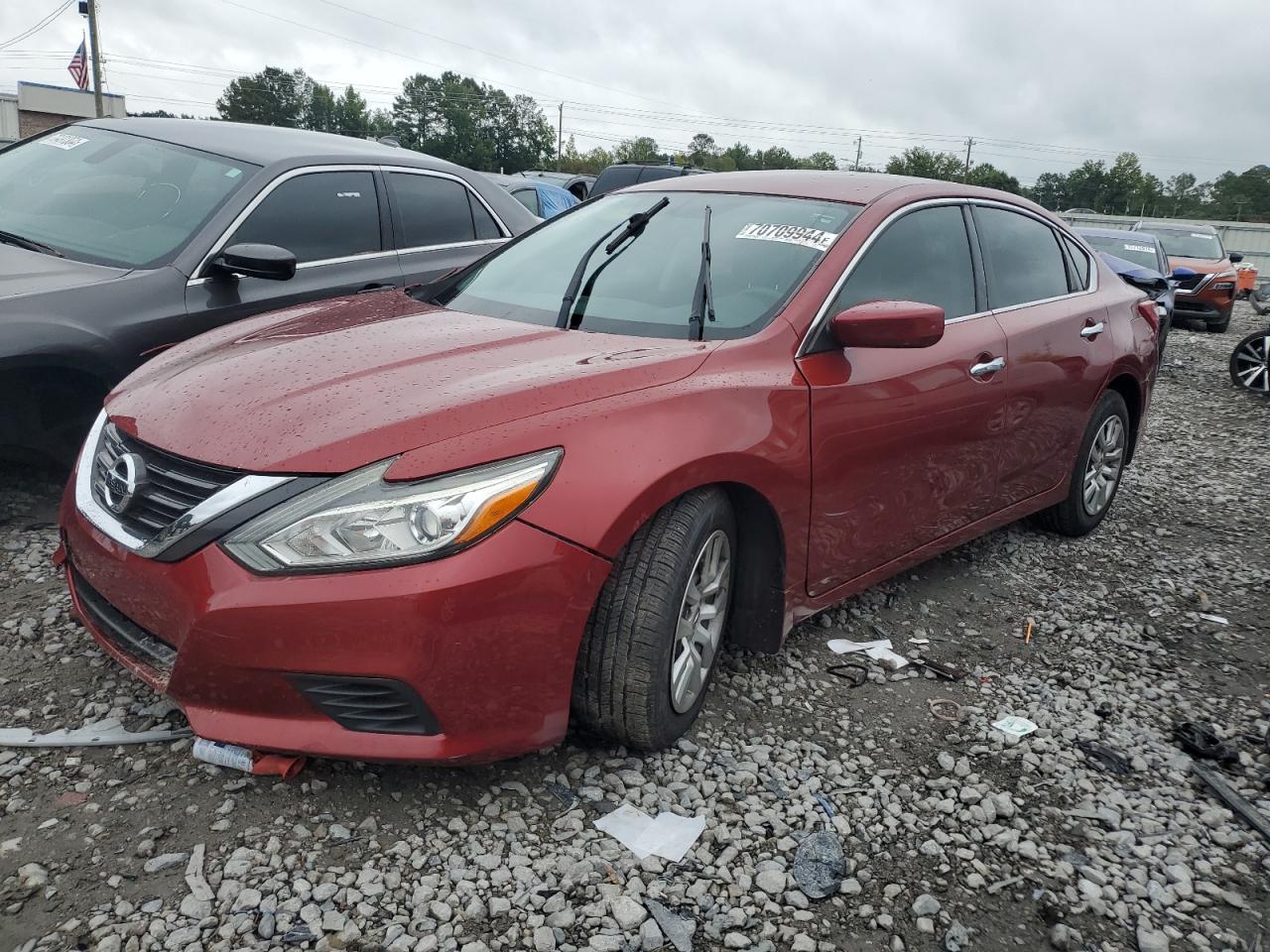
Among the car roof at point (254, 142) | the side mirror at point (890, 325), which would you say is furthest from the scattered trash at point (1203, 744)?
the car roof at point (254, 142)

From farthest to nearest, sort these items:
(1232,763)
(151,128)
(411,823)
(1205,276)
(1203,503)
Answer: (1205,276) < (1203,503) < (151,128) < (1232,763) < (411,823)

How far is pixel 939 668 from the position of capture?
11.6 ft

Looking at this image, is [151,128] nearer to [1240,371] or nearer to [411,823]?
[411,823]

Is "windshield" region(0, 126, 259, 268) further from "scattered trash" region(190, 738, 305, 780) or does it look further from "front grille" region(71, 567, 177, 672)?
"scattered trash" region(190, 738, 305, 780)

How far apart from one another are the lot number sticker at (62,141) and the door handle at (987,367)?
4220 millimetres

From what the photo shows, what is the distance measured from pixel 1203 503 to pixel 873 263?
3822 mm

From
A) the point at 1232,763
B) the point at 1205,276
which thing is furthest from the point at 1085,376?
the point at 1205,276

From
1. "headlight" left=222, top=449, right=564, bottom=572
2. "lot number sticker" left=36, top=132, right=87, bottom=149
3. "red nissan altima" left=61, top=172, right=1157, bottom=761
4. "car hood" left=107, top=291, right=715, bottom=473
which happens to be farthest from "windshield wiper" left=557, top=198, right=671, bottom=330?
"lot number sticker" left=36, top=132, right=87, bottom=149

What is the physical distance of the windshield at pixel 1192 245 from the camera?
17.2 metres

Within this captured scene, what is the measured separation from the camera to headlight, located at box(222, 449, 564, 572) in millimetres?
2145

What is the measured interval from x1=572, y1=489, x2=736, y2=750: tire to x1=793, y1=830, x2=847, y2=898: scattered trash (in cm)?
47

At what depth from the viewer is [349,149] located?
16.4 feet

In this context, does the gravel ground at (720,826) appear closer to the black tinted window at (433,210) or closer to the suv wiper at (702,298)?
the suv wiper at (702,298)

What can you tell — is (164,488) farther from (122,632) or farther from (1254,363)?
(1254,363)
